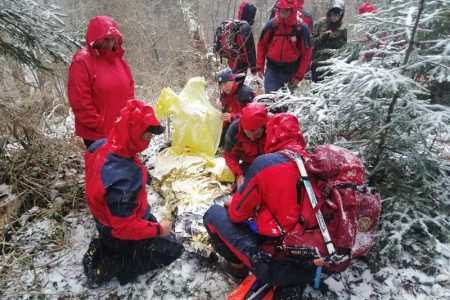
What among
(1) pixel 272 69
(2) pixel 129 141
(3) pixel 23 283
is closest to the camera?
(2) pixel 129 141

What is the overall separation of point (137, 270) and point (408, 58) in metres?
2.86

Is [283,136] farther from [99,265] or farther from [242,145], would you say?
[99,265]

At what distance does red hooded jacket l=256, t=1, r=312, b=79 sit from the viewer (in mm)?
4742

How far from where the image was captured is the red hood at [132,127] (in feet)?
7.77

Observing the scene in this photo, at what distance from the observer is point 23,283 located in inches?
114

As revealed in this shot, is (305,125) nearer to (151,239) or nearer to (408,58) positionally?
(408,58)

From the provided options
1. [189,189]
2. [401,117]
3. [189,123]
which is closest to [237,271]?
[189,189]

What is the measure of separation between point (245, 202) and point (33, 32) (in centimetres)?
272

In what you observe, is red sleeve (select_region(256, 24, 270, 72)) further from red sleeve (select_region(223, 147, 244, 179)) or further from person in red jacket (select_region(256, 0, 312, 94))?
red sleeve (select_region(223, 147, 244, 179))

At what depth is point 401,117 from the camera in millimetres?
2801

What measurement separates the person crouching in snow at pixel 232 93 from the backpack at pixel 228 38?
177cm

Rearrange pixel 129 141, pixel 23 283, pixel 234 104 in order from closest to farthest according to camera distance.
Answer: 1. pixel 129 141
2. pixel 23 283
3. pixel 234 104

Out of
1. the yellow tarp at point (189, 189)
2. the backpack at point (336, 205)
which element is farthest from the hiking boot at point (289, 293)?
the yellow tarp at point (189, 189)

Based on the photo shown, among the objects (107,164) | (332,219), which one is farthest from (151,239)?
(332,219)
